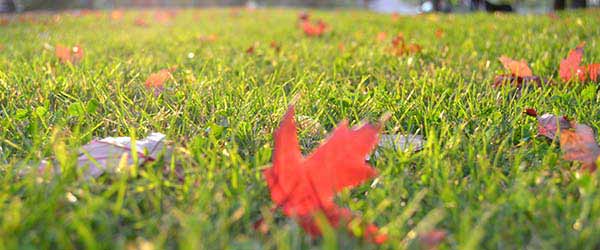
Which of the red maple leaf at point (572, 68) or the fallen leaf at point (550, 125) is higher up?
the red maple leaf at point (572, 68)

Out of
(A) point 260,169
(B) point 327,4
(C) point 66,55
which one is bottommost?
(B) point 327,4

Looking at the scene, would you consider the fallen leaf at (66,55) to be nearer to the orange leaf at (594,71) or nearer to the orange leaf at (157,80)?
the orange leaf at (157,80)

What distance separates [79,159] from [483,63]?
1.82 metres

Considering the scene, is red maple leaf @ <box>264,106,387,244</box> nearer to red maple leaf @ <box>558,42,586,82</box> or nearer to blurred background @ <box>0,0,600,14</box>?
red maple leaf @ <box>558,42,586,82</box>

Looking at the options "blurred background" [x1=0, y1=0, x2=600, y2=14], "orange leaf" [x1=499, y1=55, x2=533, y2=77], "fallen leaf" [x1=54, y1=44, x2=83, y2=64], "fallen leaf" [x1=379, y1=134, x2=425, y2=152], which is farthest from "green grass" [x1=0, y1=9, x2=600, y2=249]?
"blurred background" [x1=0, y1=0, x2=600, y2=14]

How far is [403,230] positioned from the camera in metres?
0.88

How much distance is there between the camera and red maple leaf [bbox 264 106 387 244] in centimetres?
85

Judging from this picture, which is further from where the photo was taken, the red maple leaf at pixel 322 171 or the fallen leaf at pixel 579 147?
the fallen leaf at pixel 579 147

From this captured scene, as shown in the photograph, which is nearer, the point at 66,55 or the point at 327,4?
the point at 66,55

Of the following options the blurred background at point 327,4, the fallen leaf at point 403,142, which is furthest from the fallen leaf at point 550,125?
the blurred background at point 327,4

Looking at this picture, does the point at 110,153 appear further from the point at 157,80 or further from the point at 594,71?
the point at 594,71

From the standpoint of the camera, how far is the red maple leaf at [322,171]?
85cm

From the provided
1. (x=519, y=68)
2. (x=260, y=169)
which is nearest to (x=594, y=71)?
(x=519, y=68)

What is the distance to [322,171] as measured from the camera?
0.89 m
